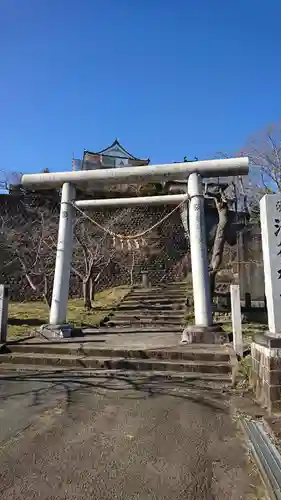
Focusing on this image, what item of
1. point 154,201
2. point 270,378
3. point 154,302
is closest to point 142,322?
point 154,302

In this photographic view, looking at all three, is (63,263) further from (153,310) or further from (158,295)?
(158,295)

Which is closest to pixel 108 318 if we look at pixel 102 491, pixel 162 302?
pixel 162 302

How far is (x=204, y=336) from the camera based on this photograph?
7773mm

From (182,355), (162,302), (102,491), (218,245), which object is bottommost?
(102,491)

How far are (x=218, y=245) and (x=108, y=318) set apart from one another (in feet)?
18.0

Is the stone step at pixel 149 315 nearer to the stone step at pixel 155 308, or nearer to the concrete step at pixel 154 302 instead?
the stone step at pixel 155 308

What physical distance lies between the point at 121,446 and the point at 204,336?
15.5 feet

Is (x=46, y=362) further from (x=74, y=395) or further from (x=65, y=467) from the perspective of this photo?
(x=65, y=467)

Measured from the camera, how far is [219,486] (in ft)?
8.69

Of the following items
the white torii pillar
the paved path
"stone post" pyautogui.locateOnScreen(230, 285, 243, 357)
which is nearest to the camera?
the paved path

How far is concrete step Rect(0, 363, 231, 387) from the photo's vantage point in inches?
233

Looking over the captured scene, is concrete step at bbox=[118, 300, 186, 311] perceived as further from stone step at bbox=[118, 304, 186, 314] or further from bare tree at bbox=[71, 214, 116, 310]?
bare tree at bbox=[71, 214, 116, 310]

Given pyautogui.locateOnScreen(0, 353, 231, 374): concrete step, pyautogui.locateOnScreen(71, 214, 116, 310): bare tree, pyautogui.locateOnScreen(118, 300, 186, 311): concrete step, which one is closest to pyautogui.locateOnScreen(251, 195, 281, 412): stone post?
pyautogui.locateOnScreen(0, 353, 231, 374): concrete step

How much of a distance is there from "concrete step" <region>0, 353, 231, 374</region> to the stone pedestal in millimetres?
1246
